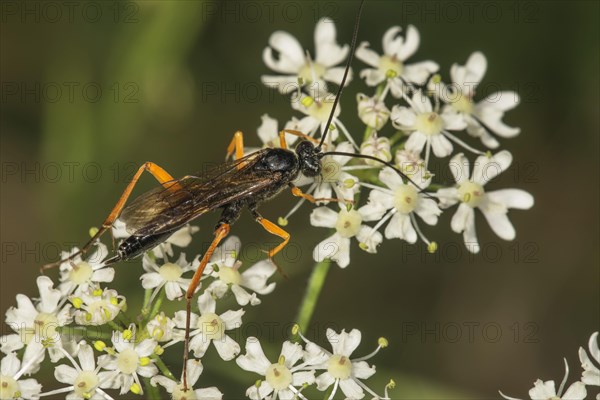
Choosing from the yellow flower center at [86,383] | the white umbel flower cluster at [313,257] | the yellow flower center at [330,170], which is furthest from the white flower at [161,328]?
the yellow flower center at [330,170]

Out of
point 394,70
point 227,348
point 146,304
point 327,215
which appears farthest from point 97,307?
point 394,70

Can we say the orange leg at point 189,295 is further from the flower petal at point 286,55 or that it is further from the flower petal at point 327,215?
the flower petal at point 286,55

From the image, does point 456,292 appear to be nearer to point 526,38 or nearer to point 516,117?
point 516,117

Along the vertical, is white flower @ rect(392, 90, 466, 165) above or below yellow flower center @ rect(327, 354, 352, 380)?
above

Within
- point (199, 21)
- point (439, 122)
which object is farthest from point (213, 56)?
point (439, 122)

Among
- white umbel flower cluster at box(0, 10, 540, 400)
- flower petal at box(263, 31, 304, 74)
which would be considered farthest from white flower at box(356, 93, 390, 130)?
flower petal at box(263, 31, 304, 74)

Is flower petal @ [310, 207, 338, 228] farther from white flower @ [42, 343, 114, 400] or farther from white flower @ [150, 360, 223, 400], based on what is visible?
white flower @ [42, 343, 114, 400]

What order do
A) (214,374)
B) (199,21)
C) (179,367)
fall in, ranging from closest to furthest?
(179,367) → (214,374) → (199,21)
